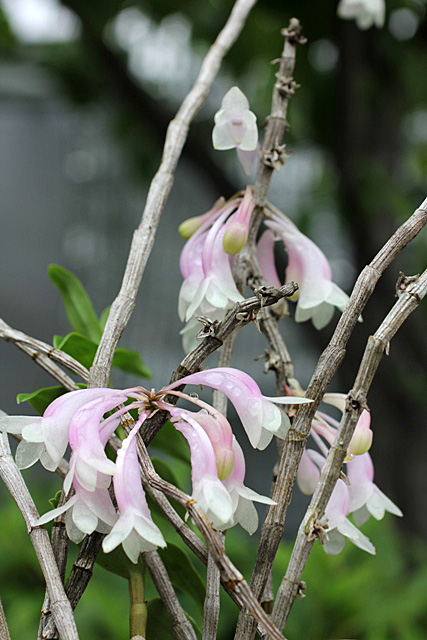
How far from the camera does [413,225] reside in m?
0.23

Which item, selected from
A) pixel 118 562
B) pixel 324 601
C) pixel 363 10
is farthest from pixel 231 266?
pixel 324 601

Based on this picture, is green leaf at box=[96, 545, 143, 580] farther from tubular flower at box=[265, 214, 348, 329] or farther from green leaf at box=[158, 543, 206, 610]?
tubular flower at box=[265, 214, 348, 329]

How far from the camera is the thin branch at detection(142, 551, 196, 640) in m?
0.24

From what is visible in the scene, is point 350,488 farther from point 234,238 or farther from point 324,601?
point 324,601

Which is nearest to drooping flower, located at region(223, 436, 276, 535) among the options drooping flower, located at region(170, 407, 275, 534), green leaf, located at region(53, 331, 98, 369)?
drooping flower, located at region(170, 407, 275, 534)

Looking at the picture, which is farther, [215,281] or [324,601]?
[324,601]

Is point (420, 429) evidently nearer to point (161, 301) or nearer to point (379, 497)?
point (161, 301)

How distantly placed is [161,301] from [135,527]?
70.4 inches

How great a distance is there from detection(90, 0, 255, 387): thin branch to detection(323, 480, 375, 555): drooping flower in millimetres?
101

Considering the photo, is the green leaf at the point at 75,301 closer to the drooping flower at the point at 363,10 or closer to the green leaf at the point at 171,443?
the green leaf at the point at 171,443

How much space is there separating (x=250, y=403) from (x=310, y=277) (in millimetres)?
100

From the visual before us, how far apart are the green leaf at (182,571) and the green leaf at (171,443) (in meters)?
0.05

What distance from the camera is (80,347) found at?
0.31m

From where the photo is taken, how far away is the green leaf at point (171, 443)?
0.31m
